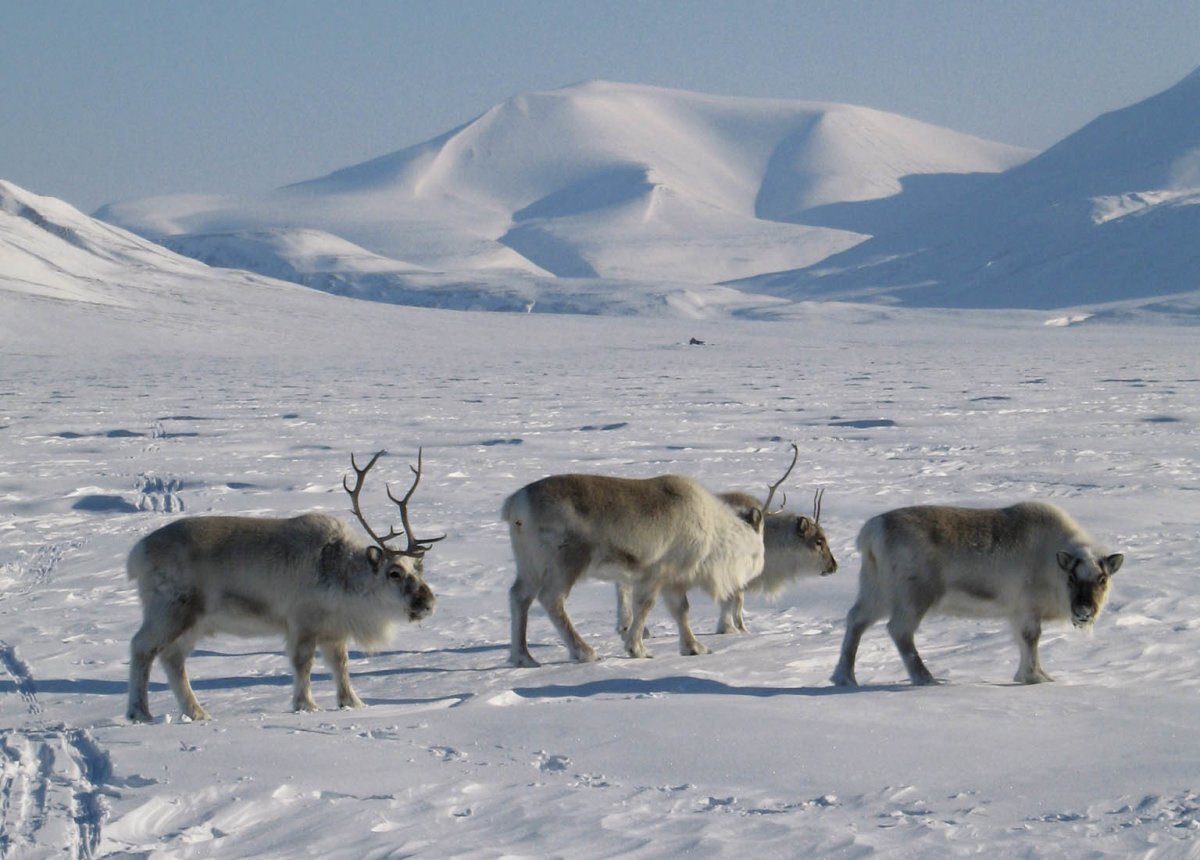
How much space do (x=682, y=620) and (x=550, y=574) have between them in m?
0.91

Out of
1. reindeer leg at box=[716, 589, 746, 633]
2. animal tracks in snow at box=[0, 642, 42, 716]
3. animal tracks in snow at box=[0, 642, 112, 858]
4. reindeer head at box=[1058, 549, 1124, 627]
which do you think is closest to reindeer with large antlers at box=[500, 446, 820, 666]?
reindeer leg at box=[716, 589, 746, 633]

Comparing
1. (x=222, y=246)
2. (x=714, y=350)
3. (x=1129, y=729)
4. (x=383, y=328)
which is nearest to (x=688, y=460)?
(x=1129, y=729)

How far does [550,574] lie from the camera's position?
8.51 metres

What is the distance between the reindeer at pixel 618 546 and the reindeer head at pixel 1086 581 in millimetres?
2257

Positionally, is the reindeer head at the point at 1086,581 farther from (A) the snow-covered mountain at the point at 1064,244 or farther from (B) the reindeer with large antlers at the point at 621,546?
(A) the snow-covered mountain at the point at 1064,244

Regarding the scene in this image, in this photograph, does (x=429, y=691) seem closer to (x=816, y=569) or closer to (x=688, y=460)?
(x=816, y=569)

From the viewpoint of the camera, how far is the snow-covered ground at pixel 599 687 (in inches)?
194

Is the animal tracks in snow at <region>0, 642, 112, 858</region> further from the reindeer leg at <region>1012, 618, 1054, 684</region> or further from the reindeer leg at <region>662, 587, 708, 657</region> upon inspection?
the reindeer leg at <region>1012, 618, 1054, 684</region>

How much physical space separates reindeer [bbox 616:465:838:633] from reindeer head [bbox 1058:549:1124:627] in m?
2.52

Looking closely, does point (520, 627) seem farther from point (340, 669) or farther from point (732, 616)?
point (732, 616)

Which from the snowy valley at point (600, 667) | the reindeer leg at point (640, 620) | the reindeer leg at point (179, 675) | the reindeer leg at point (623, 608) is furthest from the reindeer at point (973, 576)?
the reindeer leg at point (179, 675)

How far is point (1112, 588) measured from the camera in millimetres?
9703

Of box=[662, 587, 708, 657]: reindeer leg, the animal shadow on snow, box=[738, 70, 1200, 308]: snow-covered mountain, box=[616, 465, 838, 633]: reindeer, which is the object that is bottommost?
the animal shadow on snow

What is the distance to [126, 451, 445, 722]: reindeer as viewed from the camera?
7.20 meters
